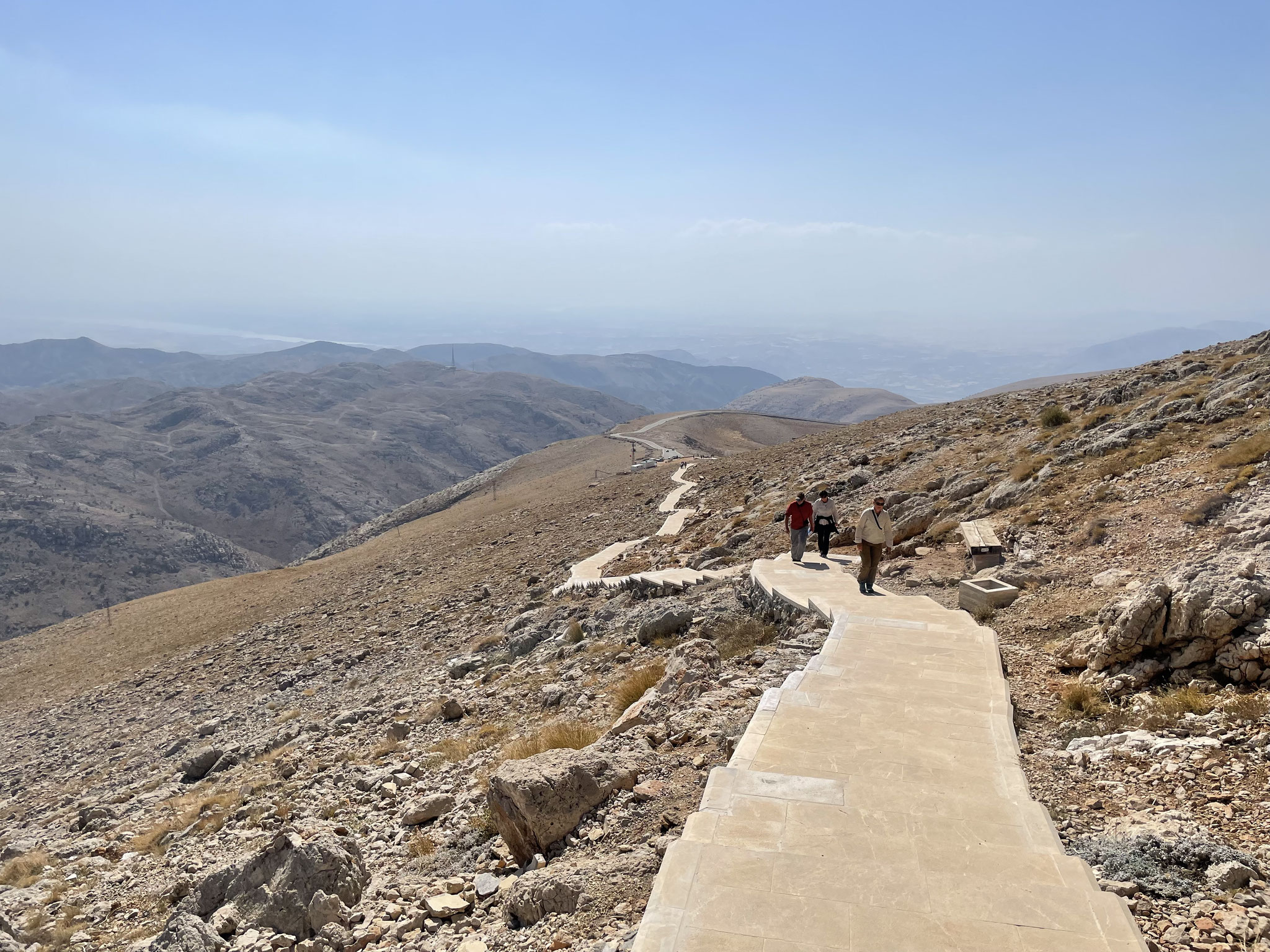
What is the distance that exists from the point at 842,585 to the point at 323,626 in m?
23.7

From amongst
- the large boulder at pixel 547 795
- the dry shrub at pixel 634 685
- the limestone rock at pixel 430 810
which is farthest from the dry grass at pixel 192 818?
the large boulder at pixel 547 795

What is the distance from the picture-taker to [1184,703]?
7379 mm

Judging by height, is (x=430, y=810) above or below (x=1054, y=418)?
below

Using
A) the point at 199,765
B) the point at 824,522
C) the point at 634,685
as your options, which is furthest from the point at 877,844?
the point at 199,765

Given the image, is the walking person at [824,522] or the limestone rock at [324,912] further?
the walking person at [824,522]

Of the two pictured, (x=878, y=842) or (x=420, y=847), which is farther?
(x=420, y=847)

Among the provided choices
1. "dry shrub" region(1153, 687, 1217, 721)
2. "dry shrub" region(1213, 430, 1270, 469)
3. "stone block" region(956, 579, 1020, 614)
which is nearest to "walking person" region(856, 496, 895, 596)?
"stone block" region(956, 579, 1020, 614)

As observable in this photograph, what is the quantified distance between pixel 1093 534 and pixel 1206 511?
1.68 metres

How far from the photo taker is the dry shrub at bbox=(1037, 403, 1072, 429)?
82.4 ft

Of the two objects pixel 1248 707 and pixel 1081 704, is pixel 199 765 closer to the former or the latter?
pixel 1081 704

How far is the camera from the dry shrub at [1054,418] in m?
25.1

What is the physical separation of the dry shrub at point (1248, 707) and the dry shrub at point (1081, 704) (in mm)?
1090

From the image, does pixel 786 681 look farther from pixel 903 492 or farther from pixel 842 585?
pixel 903 492

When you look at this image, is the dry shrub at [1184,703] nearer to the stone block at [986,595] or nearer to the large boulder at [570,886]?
the stone block at [986,595]
